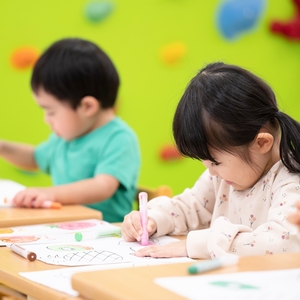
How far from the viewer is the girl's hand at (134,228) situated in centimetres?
122

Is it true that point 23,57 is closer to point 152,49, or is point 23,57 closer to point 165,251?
point 152,49

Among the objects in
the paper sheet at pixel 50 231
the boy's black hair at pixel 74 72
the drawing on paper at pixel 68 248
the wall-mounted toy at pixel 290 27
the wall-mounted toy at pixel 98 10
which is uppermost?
the wall-mounted toy at pixel 98 10

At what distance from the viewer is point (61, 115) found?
73.0 inches

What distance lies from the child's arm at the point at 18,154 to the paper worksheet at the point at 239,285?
1.42 m

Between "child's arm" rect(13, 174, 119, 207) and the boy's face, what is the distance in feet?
0.66

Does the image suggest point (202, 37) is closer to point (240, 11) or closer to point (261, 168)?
point (240, 11)

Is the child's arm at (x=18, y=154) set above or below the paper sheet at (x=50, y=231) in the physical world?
above

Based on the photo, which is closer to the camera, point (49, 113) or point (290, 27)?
point (49, 113)

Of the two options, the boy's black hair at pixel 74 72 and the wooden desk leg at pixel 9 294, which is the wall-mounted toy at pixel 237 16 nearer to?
the boy's black hair at pixel 74 72

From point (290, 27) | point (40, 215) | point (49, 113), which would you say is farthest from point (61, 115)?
point (290, 27)

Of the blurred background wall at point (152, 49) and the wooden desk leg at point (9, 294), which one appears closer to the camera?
the wooden desk leg at point (9, 294)

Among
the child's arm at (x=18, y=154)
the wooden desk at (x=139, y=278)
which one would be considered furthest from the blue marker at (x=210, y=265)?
the child's arm at (x=18, y=154)

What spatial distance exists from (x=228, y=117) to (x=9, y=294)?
0.45 metres

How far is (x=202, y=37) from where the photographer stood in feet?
10.1
